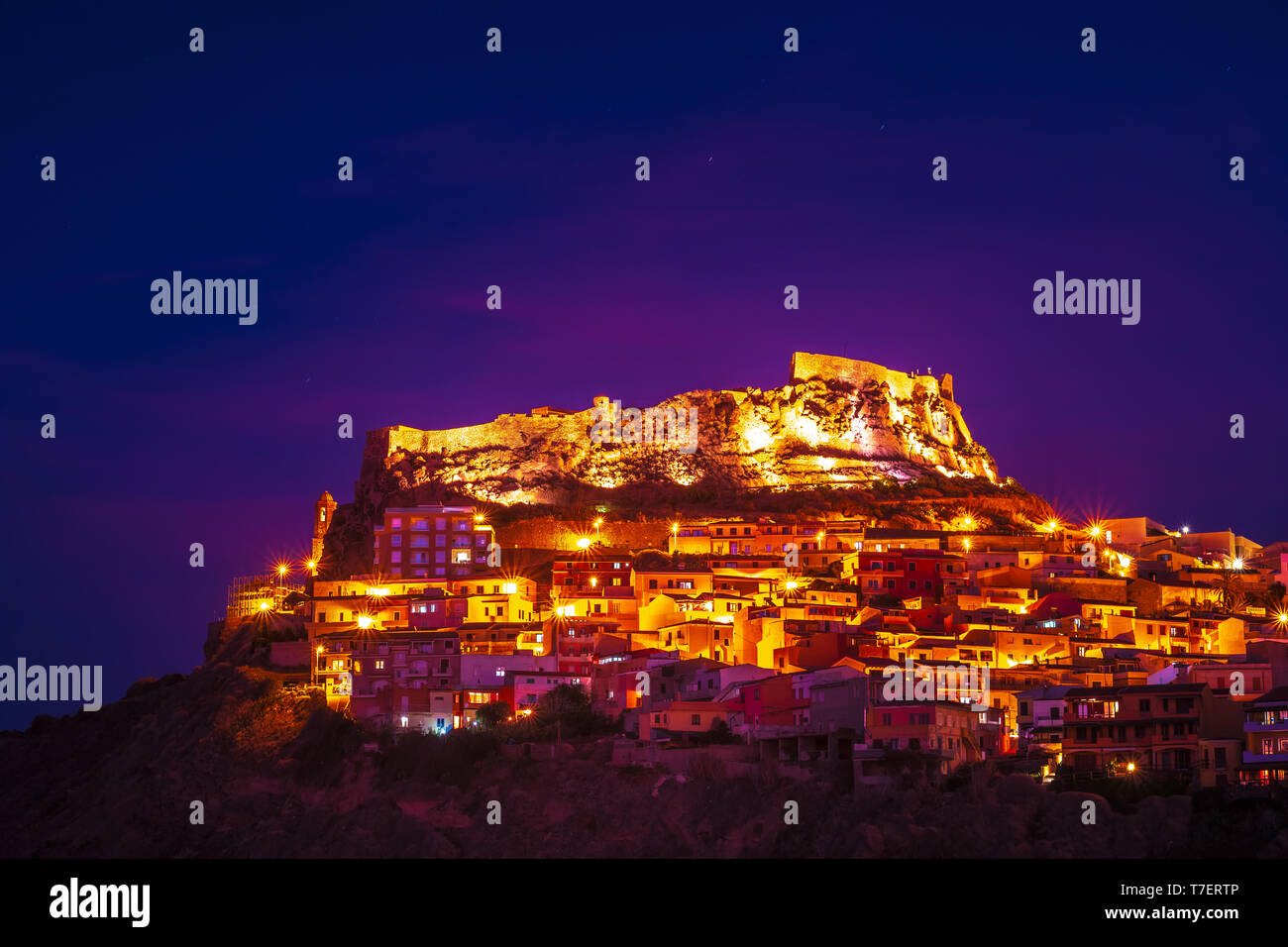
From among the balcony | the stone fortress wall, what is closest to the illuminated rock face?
the stone fortress wall

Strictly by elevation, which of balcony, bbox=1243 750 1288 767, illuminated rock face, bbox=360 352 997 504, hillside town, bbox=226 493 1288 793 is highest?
illuminated rock face, bbox=360 352 997 504

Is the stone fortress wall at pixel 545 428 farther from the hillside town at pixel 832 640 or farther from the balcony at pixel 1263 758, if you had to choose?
the balcony at pixel 1263 758

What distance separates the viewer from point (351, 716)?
63781 mm

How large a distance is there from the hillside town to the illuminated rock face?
8118 mm

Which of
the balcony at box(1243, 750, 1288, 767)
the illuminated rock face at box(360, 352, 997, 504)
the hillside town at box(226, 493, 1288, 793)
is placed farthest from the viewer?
the illuminated rock face at box(360, 352, 997, 504)

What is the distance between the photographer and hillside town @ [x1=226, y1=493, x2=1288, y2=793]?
168ft

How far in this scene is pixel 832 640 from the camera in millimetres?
60781

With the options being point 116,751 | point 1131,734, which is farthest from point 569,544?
point 1131,734

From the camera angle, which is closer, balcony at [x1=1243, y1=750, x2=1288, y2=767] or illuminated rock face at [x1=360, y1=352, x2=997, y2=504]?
balcony at [x1=1243, y1=750, x2=1288, y2=767]

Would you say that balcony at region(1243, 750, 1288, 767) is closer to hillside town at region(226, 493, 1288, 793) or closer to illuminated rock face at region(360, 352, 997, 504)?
hillside town at region(226, 493, 1288, 793)

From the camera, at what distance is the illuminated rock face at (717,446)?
333 ft

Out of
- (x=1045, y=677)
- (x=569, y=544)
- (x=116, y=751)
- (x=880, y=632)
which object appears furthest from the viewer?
(x=569, y=544)
